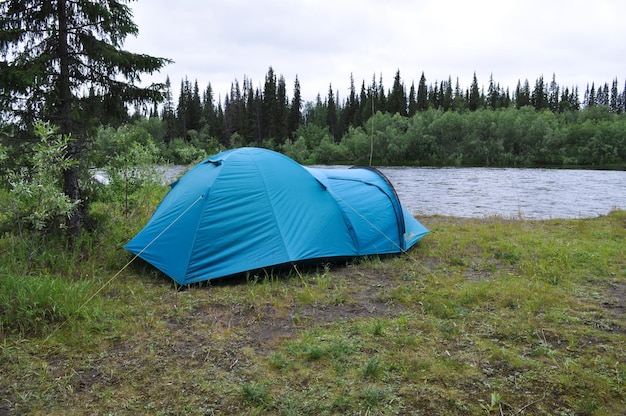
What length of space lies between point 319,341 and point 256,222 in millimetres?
2324

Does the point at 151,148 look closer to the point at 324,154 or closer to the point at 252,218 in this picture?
the point at 252,218

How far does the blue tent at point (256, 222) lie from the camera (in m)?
Answer: 5.75

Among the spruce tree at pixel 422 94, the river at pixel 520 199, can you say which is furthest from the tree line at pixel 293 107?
the river at pixel 520 199

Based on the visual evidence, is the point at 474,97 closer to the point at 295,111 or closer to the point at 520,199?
the point at 295,111

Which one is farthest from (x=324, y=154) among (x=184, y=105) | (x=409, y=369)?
(x=409, y=369)

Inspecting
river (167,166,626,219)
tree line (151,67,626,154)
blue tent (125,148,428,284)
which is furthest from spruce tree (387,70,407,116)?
blue tent (125,148,428,284)

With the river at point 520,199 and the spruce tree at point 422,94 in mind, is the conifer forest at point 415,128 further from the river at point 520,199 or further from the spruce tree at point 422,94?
the river at point 520,199

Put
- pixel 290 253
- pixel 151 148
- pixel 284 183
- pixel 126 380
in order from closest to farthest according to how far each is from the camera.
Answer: pixel 126 380 < pixel 290 253 < pixel 284 183 < pixel 151 148

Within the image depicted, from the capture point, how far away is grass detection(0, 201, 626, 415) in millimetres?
3119

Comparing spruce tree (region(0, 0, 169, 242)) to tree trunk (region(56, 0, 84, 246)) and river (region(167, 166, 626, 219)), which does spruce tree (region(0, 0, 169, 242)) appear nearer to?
tree trunk (region(56, 0, 84, 246))

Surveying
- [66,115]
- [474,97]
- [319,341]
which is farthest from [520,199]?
[474,97]

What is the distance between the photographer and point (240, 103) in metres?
75.6

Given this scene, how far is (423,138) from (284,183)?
51470 mm

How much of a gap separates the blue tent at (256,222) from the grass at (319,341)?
0.31m
